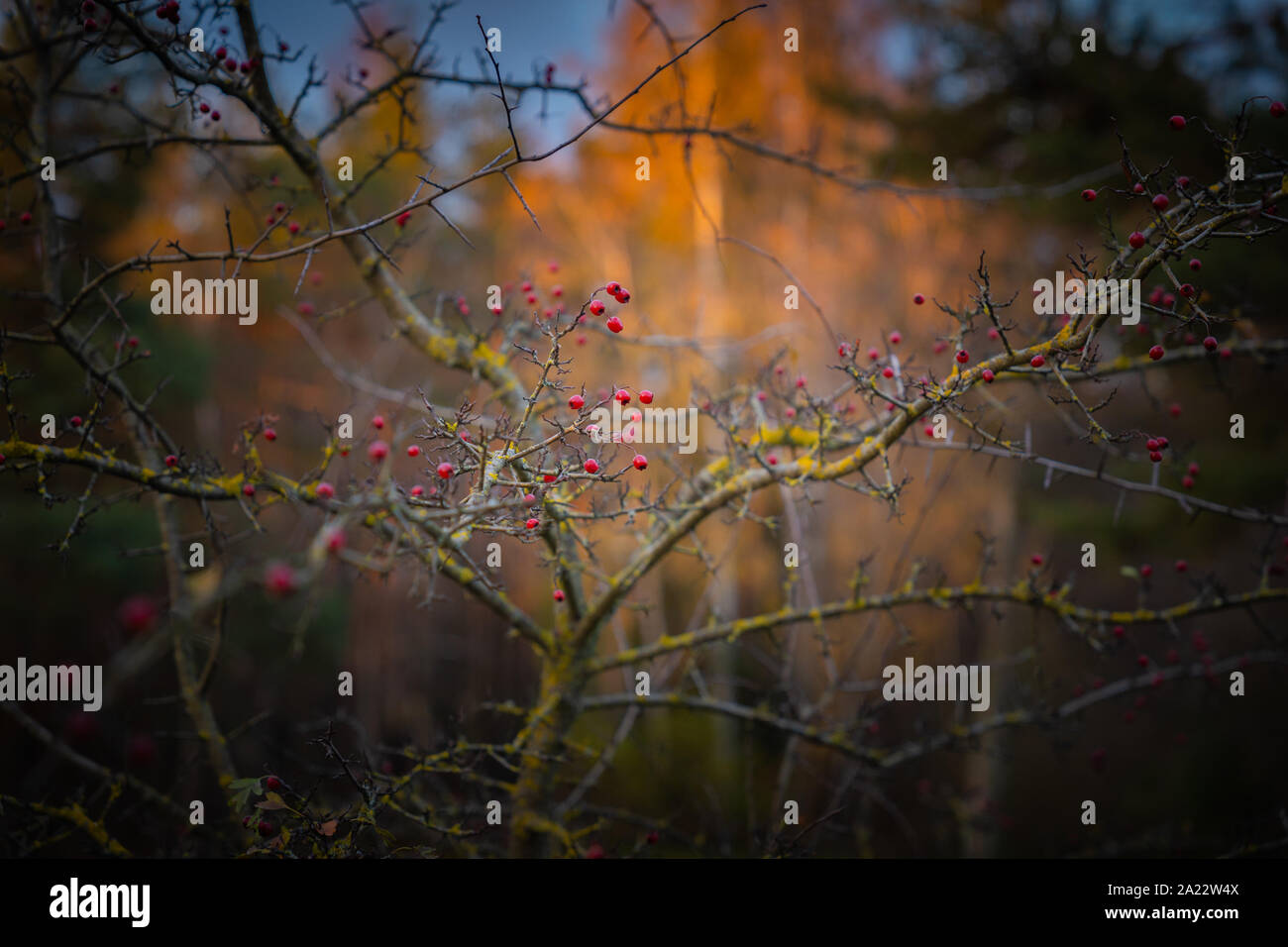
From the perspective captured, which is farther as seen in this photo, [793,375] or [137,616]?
[793,375]

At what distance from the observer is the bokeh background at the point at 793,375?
5.21m

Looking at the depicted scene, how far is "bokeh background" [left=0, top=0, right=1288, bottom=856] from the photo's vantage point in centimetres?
521

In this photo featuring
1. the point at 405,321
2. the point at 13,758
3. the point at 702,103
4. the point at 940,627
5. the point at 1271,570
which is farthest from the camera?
the point at 940,627

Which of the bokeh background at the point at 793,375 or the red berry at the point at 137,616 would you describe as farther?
the bokeh background at the point at 793,375

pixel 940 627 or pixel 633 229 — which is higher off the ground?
pixel 633 229

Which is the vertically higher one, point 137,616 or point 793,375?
point 793,375

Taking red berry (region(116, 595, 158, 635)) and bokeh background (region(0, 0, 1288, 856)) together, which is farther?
bokeh background (region(0, 0, 1288, 856))

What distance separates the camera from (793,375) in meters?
4.54
